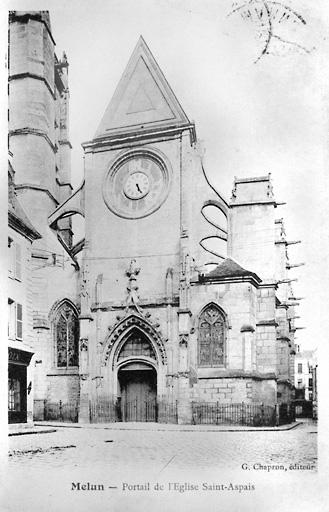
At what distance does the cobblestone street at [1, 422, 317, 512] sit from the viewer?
9.73 meters

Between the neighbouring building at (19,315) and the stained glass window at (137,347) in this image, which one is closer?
the neighbouring building at (19,315)

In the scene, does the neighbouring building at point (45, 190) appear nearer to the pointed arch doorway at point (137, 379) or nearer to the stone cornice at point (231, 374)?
the pointed arch doorway at point (137, 379)

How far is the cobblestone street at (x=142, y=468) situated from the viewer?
973 cm

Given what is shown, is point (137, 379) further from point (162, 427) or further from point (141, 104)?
point (141, 104)

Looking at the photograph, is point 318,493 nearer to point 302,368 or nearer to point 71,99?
point 302,368

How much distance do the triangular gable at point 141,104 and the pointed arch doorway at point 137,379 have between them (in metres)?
3.51

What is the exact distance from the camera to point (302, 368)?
12719 mm

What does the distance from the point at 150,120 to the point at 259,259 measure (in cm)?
300

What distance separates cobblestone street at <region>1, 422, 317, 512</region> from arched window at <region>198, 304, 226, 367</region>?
190 cm

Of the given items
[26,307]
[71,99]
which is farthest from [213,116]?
[26,307]

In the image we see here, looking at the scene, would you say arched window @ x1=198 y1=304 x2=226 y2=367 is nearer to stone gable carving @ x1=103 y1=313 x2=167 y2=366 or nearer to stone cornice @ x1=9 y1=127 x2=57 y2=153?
stone gable carving @ x1=103 y1=313 x2=167 y2=366

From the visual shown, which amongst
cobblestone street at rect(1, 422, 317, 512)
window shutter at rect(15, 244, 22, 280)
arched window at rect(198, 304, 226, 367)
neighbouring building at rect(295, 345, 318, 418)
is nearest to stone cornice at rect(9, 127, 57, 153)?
window shutter at rect(15, 244, 22, 280)

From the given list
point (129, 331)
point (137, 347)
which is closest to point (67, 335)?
point (129, 331)

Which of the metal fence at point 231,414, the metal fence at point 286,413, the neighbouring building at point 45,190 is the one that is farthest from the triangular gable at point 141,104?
the metal fence at point 286,413
